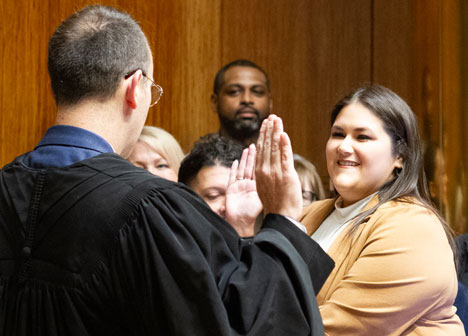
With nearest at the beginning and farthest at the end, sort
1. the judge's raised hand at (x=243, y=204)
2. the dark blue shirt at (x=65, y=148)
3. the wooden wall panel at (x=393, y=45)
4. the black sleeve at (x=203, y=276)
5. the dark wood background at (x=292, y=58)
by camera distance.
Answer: the black sleeve at (x=203, y=276), the dark blue shirt at (x=65, y=148), the judge's raised hand at (x=243, y=204), the dark wood background at (x=292, y=58), the wooden wall panel at (x=393, y=45)

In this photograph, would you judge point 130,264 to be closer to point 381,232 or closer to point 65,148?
point 65,148

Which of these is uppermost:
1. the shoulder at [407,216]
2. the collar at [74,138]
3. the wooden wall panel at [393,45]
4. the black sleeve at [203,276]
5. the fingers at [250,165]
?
the wooden wall panel at [393,45]

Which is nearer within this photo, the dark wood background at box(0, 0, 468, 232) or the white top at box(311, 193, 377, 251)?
the white top at box(311, 193, 377, 251)

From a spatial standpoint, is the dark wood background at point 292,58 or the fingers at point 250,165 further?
the dark wood background at point 292,58

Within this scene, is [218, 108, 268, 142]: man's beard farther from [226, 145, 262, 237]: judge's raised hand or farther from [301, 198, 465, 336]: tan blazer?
[226, 145, 262, 237]: judge's raised hand

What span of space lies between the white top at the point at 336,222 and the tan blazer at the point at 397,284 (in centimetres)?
15

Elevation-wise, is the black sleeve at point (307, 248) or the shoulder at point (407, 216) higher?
the black sleeve at point (307, 248)

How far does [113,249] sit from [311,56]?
3322 millimetres

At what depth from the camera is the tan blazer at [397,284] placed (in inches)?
63.7

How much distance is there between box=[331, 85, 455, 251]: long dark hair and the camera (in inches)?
73.2

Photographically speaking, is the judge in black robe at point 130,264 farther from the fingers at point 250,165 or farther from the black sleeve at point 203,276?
the fingers at point 250,165

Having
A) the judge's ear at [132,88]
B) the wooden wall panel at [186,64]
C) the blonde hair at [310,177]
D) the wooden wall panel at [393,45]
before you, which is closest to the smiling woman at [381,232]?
the blonde hair at [310,177]

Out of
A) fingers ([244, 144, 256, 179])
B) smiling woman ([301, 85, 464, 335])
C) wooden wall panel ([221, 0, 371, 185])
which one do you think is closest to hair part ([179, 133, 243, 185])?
smiling woman ([301, 85, 464, 335])

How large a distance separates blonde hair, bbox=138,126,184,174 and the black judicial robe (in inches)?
59.8
